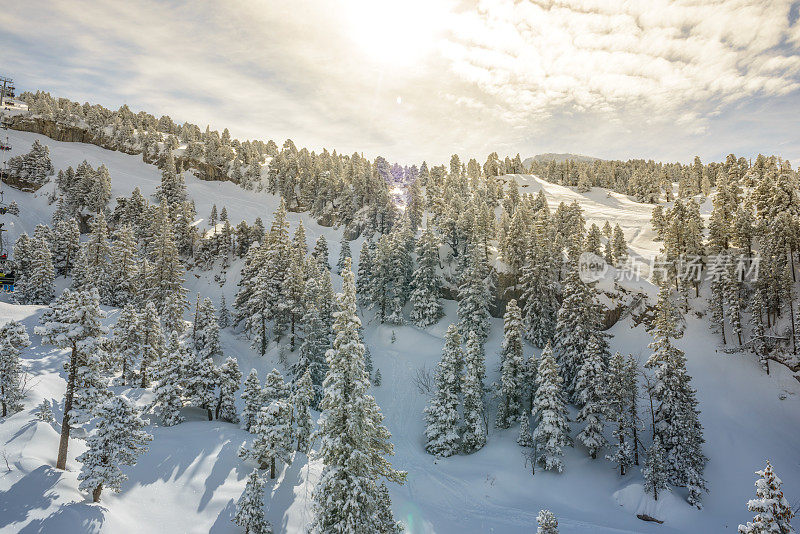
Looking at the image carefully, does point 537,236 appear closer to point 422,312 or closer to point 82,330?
point 422,312

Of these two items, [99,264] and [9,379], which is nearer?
[9,379]

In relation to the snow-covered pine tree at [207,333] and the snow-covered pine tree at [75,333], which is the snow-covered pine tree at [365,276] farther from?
the snow-covered pine tree at [75,333]

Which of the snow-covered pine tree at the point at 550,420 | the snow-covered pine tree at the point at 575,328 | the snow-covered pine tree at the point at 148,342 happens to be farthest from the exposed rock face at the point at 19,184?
the snow-covered pine tree at the point at 575,328

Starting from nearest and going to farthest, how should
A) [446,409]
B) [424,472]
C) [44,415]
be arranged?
1. [44,415]
2. [424,472]
3. [446,409]

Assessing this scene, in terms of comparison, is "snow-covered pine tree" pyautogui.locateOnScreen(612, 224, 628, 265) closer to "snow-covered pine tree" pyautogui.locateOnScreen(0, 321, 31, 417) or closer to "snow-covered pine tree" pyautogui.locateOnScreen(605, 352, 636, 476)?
"snow-covered pine tree" pyautogui.locateOnScreen(605, 352, 636, 476)

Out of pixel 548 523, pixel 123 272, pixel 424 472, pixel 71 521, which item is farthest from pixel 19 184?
pixel 548 523

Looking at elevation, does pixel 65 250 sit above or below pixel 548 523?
above

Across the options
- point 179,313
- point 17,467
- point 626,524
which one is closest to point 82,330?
point 17,467

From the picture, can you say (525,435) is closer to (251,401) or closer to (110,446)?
(251,401)
